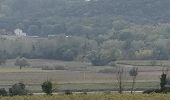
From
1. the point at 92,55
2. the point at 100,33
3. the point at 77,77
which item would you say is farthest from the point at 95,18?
the point at 77,77

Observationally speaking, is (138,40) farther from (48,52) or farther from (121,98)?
(121,98)

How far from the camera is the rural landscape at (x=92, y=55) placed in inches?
1716

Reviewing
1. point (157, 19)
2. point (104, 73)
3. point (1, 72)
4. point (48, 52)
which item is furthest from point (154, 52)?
point (157, 19)

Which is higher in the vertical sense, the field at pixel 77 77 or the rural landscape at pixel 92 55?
the rural landscape at pixel 92 55

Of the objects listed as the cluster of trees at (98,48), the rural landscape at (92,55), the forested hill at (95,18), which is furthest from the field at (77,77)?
the forested hill at (95,18)

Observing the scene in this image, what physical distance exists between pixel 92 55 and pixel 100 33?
4485cm

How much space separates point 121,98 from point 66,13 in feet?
571

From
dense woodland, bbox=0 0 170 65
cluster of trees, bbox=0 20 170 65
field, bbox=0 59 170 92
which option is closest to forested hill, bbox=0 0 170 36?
dense woodland, bbox=0 0 170 65

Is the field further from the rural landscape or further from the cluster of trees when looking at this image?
the cluster of trees

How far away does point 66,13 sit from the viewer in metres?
198

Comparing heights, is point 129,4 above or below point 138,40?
above

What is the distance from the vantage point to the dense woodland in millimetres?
113906

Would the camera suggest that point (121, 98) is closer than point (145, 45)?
Yes

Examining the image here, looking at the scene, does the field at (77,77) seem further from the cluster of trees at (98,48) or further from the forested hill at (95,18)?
the forested hill at (95,18)
